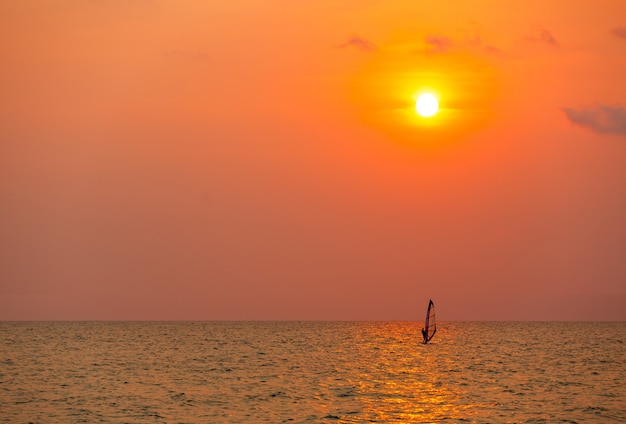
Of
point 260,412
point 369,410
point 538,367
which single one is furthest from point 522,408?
point 538,367

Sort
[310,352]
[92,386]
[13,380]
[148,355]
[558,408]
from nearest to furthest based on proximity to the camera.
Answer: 1. [558,408]
2. [92,386]
3. [13,380]
4. [148,355]
5. [310,352]

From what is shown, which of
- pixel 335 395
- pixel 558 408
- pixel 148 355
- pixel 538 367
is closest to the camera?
pixel 558 408

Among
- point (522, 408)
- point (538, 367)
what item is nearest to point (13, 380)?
point (522, 408)

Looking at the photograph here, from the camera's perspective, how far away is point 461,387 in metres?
75.4

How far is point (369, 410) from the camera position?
2338 inches

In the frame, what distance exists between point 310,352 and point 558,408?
74.4 meters

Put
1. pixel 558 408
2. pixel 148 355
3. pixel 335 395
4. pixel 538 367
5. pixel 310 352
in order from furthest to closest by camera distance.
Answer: pixel 310 352 → pixel 148 355 → pixel 538 367 → pixel 335 395 → pixel 558 408

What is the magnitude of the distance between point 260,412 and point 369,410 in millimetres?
7560

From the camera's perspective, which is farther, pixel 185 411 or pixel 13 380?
pixel 13 380

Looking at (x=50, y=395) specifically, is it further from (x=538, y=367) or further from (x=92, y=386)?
(x=538, y=367)

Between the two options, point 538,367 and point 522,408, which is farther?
point 538,367

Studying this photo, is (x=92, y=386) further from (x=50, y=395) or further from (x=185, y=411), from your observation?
(x=185, y=411)

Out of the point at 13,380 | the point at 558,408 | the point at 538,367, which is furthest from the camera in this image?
the point at 538,367

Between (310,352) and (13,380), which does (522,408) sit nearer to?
(13,380)
